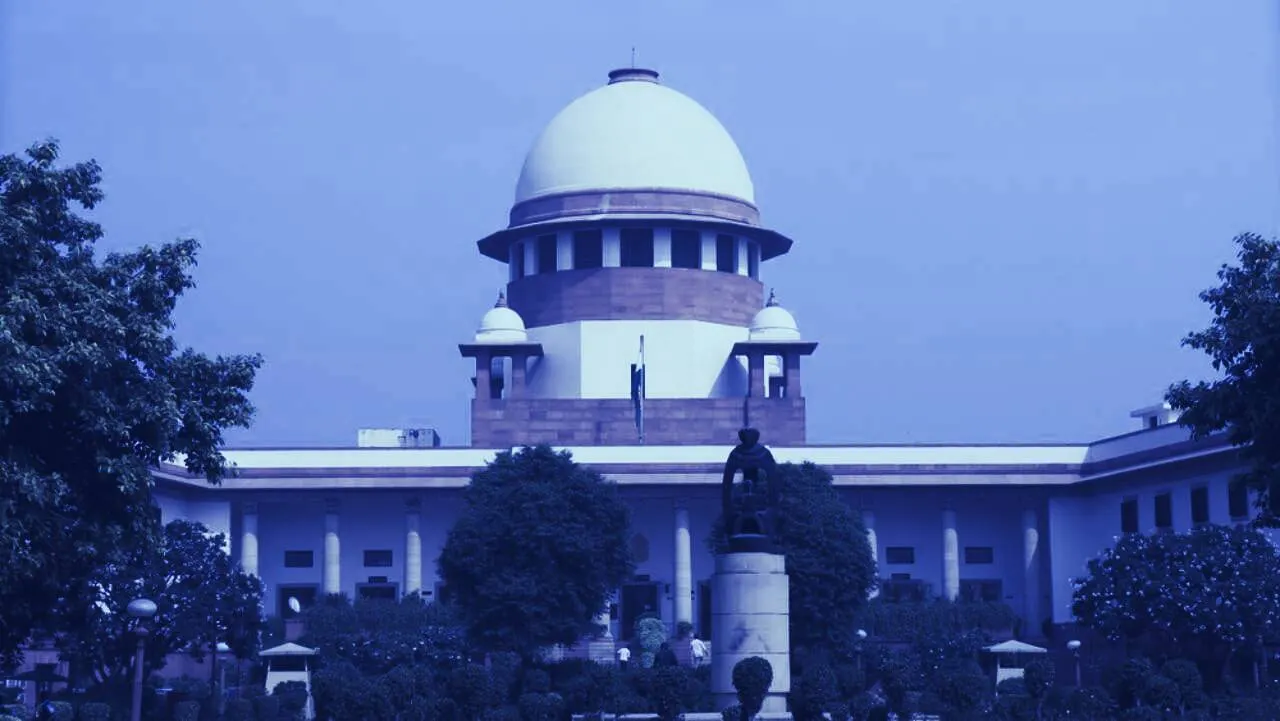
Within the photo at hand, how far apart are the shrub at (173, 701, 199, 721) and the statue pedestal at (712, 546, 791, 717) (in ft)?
32.1

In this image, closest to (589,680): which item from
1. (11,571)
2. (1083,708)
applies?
(1083,708)

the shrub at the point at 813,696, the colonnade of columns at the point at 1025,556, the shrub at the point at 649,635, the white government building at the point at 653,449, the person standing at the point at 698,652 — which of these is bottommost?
the shrub at the point at 813,696

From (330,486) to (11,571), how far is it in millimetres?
33253

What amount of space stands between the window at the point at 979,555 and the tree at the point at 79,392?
37088mm

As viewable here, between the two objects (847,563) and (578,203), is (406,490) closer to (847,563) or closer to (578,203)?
(578,203)

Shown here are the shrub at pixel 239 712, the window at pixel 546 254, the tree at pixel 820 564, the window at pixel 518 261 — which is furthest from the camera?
the window at pixel 518 261

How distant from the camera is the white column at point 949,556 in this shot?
58.2 metres

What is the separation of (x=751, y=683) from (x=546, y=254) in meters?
35.9

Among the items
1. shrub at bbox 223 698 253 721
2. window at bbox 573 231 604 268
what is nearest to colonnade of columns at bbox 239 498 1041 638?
window at bbox 573 231 604 268

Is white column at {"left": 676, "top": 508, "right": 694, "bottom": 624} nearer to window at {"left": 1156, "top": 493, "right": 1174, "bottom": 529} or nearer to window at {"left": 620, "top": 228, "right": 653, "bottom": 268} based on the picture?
window at {"left": 620, "top": 228, "right": 653, "bottom": 268}

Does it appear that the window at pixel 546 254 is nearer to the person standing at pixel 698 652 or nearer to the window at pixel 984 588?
the person standing at pixel 698 652

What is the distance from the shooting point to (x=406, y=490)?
2242 inches

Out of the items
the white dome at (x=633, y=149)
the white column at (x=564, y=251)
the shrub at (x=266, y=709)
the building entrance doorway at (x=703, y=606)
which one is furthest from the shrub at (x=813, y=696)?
the white dome at (x=633, y=149)

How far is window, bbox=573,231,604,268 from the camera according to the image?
60.8 metres
